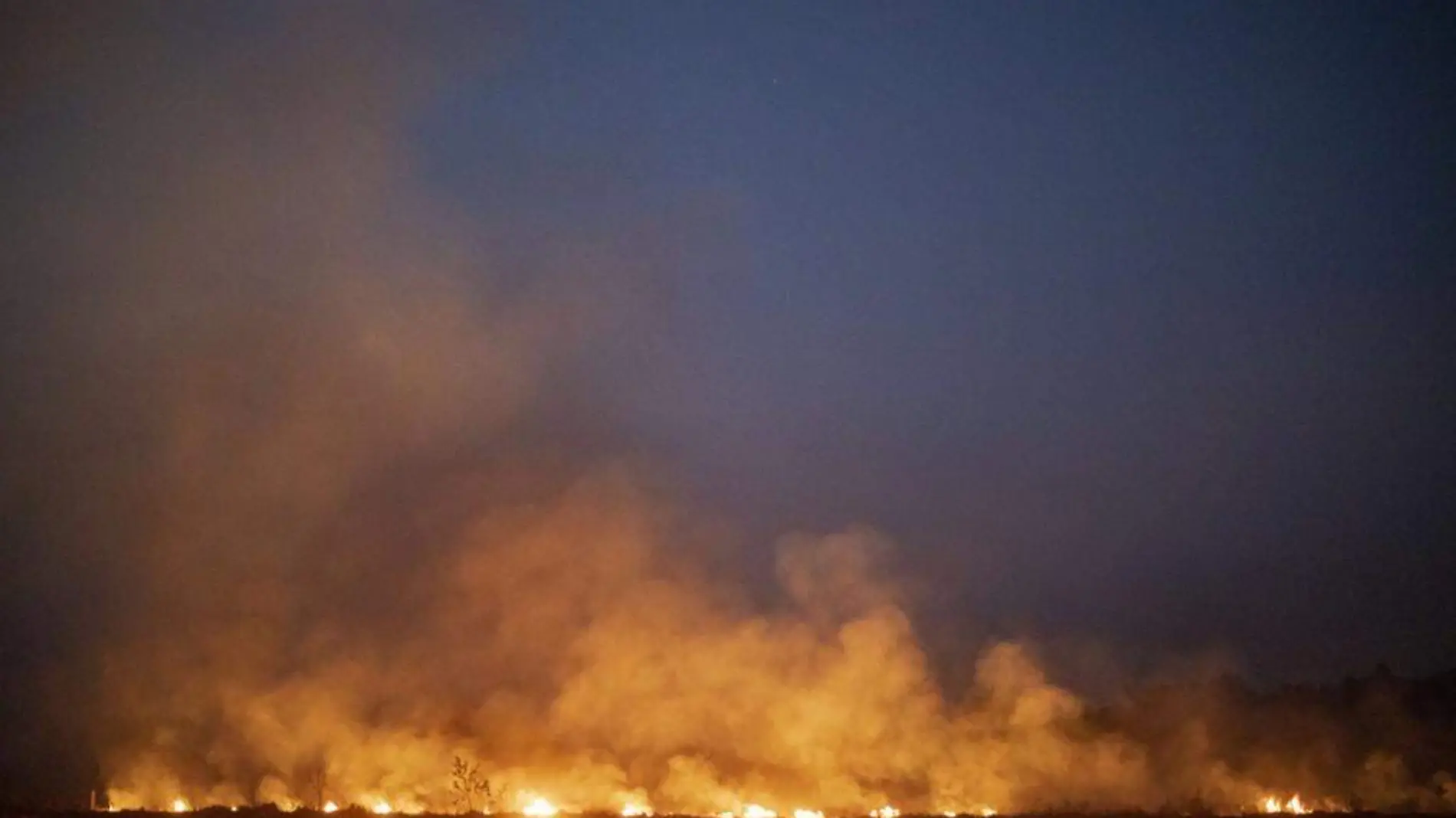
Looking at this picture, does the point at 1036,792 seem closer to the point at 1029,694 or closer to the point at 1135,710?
the point at 1029,694

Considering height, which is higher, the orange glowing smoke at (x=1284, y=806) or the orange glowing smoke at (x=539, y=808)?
the orange glowing smoke at (x=539, y=808)

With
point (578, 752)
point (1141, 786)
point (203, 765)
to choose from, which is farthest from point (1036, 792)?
point (203, 765)

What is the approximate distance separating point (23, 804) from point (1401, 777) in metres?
44.5

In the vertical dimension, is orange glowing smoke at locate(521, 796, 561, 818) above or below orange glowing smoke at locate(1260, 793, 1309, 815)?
above

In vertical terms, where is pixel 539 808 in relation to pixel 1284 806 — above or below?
above

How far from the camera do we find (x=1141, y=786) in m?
39.6

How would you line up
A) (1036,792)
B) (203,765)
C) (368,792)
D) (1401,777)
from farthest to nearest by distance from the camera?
(203,765) → (368,792) → (1036,792) → (1401,777)

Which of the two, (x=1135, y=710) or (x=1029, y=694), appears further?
(x=1135, y=710)

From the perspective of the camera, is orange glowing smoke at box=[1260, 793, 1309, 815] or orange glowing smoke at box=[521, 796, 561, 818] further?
orange glowing smoke at box=[521, 796, 561, 818]

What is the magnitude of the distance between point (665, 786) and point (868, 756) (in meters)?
6.94

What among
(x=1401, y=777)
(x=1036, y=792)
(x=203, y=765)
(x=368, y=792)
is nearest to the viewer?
(x=1401, y=777)

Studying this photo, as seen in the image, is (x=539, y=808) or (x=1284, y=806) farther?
(x=539, y=808)

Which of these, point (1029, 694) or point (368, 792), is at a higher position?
point (1029, 694)

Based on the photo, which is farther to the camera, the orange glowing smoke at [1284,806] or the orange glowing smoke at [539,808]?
the orange glowing smoke at [539,808]
